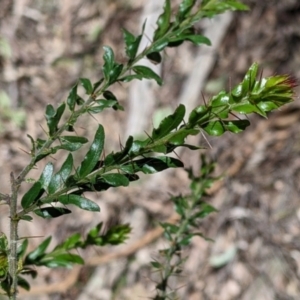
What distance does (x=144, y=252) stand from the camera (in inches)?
141

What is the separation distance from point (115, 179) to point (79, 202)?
0.23ft

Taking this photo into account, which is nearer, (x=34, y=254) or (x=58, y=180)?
(x=58, y=180)

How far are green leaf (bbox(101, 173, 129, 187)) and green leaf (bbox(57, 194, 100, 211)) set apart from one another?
0.14ft

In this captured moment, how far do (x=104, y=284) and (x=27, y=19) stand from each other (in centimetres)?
235

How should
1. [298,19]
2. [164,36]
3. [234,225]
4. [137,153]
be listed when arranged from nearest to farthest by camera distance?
[137,153] → [164,36] → [234,225] → [298,19]

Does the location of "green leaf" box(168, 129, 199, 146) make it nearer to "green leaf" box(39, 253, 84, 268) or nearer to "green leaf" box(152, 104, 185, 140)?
"green leaf" box(152, 104, 185, 140)

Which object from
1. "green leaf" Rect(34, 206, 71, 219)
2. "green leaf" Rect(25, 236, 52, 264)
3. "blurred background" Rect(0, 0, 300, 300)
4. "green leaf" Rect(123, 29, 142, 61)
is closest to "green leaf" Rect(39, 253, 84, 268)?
"green leaf" Rect(25, 236, 52, 264)

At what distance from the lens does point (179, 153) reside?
12.7ft

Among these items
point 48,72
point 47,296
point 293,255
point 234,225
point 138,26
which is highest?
point 138,26

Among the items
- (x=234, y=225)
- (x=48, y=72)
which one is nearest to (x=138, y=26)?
(x=48, y=72)

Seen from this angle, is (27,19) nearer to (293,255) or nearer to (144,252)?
(144,252)

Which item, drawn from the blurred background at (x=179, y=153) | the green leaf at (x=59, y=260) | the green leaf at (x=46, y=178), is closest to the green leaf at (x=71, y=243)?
the green leaf at (x=59, y=260)

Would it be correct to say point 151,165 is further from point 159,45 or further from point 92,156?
point 159,45

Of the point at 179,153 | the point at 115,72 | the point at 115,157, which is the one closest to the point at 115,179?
the point at 115,157
